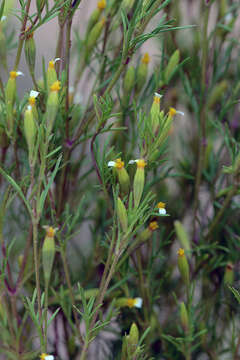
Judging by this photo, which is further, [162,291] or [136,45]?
[162,291]

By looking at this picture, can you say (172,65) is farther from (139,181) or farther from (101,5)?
(139,181)

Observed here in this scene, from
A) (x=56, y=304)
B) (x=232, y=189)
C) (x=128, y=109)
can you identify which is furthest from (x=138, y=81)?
(x=56, y=304)

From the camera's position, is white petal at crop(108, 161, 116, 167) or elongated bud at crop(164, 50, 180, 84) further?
elongated bud at crop(164, 50, 180, 84)

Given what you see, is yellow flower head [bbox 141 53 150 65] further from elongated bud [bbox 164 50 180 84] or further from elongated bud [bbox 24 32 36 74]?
elongated bud [bbox 24 32 36 74]

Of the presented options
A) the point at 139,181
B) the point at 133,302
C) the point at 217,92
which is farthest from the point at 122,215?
the point at 217,92

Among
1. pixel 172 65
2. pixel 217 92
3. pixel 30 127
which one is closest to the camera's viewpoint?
pixel 30 127

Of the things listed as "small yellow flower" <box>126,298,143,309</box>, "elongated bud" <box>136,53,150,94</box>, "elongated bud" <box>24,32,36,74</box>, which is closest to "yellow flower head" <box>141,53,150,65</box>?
"elongated bud" <box>136,53,150,94</box>

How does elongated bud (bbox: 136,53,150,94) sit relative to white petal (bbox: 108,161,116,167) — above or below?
above

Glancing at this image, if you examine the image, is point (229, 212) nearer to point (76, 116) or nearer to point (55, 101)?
point (76, 116)
